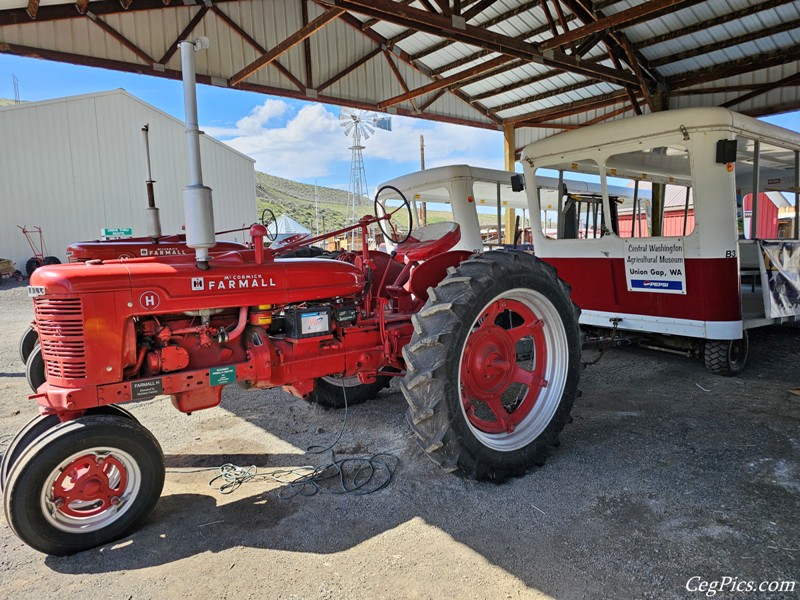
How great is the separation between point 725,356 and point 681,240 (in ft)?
3.78

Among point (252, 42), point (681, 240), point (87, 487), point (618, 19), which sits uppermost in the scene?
point (252, 42)

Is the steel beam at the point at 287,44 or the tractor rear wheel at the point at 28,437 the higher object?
the steel beam at the point at 287,44

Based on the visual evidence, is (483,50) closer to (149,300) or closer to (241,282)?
(241,282)

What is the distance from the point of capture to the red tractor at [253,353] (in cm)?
225

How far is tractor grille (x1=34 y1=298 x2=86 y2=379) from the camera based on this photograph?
2.25m

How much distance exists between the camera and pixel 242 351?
2.75 metres

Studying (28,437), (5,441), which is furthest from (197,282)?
(5,441)

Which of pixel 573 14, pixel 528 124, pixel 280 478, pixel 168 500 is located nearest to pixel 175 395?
pixel 168 500

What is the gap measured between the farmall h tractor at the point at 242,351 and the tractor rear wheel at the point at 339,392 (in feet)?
2.17

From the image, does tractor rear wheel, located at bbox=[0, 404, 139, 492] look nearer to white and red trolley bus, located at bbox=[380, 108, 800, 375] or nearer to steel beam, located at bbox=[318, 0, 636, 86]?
white and red trolley bus, located at bbox=[380, 108, 800, 375]

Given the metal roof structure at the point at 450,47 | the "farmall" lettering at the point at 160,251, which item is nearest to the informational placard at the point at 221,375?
the "farmall" lettering at the point at 160,251

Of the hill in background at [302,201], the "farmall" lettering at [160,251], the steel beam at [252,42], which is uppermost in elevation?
the hill in background at [302,201]

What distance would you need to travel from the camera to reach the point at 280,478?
295 centimetres

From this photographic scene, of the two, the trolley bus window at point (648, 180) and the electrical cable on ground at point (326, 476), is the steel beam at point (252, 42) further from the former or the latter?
the electrical cable on ground at point (326, 476)
